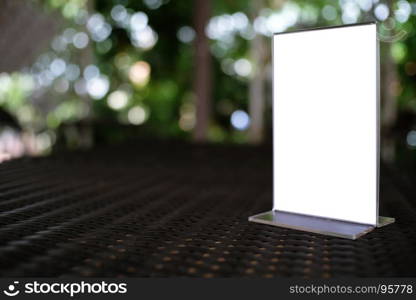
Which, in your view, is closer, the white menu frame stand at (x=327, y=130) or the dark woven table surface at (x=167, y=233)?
the dark woven table surface at (x=167, y=233)

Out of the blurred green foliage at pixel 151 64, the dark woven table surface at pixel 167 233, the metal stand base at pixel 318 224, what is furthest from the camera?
the blurred green foliage at pixel 151 64

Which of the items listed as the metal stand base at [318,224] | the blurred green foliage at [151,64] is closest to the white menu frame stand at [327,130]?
the metal stand base at [318,224]

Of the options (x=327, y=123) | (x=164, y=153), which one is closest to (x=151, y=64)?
(x=164, y=153)

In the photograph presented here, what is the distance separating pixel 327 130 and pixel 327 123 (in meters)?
0.01

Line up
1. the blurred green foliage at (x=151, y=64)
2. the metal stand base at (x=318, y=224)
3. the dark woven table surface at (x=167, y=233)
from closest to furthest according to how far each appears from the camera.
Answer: the dark woven table surface at (x=167, y=233)
the metal stand base at (x=318, y=224)
the blurred green foliage at (x=151, y=64)

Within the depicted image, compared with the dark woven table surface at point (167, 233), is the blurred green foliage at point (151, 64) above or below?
above

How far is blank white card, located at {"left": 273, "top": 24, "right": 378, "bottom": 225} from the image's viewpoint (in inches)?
→ 27.1

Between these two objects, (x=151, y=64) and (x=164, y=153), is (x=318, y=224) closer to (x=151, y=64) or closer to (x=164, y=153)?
(x=164, y=153)

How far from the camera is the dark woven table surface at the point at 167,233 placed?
51 centimetres

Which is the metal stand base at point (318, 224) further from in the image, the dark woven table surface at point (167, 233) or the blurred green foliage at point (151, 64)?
the blurred green foliage at point (151, 64)

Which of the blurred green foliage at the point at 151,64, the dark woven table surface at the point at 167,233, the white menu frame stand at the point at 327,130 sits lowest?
the dark woven table surface at the point at 167,233

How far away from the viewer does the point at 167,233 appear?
2.22 feet

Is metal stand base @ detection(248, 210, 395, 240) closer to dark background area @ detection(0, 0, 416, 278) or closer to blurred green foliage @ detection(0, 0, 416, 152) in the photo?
dark background area @ detection(0, 0, 416, 278)

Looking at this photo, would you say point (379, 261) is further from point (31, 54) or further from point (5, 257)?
point (31, 54)
